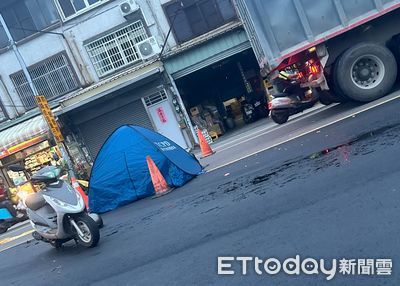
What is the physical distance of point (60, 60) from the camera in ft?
65.1

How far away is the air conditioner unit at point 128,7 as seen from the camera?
18.4 m

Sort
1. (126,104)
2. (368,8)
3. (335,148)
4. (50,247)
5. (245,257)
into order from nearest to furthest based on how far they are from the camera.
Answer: (245,257) → (335,148) → (50,247) → (368,8) → (126,104)

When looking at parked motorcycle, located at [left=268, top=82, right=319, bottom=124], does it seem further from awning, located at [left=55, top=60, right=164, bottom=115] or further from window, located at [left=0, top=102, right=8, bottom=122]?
window, located at [left=0, top=102, right=8, bottom=122]

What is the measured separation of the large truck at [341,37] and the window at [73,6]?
12796 mm

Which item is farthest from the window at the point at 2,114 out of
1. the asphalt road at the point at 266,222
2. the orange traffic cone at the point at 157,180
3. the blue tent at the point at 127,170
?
the orange traffic cone at the point at 157,180

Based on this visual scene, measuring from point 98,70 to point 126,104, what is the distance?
2361 millimetres

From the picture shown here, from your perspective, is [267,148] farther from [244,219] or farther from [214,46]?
[214,46]

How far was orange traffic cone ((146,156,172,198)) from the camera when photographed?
8.40m

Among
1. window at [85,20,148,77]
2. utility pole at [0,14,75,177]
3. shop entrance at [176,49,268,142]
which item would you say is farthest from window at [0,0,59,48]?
shop entrance at [176,49,268,142]

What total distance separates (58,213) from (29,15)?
54.6ft

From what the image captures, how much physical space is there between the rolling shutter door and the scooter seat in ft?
42.0

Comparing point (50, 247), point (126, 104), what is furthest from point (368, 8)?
point (126, 104)

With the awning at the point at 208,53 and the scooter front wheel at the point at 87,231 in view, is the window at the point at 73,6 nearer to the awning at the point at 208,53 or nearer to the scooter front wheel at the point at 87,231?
the awning at the point at 208,53

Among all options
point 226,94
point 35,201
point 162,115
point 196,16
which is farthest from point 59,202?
point 226,94
